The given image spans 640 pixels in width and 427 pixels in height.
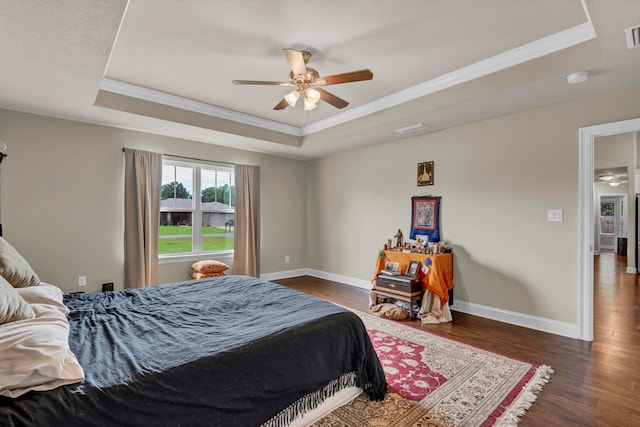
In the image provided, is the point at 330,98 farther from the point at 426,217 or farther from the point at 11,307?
the point at 11,307

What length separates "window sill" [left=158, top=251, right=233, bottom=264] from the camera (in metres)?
4.64

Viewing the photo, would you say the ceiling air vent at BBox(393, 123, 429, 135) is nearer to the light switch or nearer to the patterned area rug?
the light switch

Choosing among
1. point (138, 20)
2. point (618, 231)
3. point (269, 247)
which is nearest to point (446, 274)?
point (269, 247)

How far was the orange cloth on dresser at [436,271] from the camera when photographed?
359 cm

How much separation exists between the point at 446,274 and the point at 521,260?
82 centimetres

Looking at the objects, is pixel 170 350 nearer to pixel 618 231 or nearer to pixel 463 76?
pixel 463 76

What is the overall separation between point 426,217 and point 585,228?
171cm

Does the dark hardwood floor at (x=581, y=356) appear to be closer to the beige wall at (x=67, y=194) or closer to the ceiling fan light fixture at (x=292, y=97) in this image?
the ceiling fan light fixture at (x=292, y=97)

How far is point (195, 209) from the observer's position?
5.02m

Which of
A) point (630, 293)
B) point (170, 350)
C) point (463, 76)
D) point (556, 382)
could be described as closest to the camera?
point (170, 350)

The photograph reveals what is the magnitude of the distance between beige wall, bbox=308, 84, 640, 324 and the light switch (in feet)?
0.12

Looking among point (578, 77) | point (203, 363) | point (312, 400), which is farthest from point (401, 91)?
point (203, 363)

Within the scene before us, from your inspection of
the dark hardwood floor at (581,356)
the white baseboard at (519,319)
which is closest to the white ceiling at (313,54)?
the white baseboard at (519,319)

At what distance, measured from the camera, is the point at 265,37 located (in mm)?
2555
